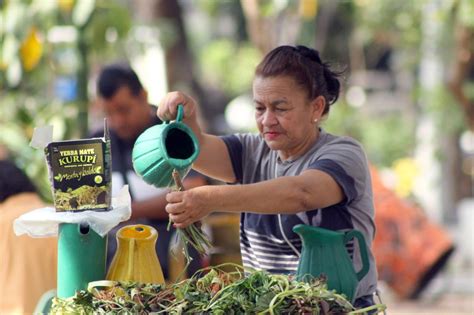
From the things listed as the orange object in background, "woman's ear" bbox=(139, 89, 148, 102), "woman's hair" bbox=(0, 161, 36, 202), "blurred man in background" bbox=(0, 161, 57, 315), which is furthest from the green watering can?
the orange object in background

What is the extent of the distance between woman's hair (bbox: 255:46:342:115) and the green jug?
1.37 feet

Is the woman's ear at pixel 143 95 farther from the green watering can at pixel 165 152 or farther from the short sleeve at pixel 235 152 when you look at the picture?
the green watering can at pixel 165 152

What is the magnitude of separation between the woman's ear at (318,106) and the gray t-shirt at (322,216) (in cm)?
7

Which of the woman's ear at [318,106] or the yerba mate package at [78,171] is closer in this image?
the yerba mate package at [78,171]

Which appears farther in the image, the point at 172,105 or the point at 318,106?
the point at 318,106

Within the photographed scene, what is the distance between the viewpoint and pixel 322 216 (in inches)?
114

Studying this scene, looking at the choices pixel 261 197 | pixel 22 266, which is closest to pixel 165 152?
pixel 261 197

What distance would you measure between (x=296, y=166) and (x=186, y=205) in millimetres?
515

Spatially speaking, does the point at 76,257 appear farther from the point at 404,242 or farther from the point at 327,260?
the point at 404,242

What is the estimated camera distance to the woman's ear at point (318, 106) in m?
2.95

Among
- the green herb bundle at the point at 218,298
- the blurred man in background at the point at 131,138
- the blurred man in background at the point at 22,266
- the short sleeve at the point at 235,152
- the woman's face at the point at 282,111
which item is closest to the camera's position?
the green herb bundle at the point at 218,298

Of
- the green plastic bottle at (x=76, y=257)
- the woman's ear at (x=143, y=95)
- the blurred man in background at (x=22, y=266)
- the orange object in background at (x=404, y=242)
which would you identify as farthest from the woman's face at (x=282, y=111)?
the orange object in background at (x=404, y=242)

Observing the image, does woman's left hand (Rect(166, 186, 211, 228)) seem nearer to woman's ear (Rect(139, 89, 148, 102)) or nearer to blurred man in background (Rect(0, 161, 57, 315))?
blurred man in background (Rect(0, 161, 57, 315))

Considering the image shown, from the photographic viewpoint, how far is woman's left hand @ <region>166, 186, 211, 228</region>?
8.40ft
